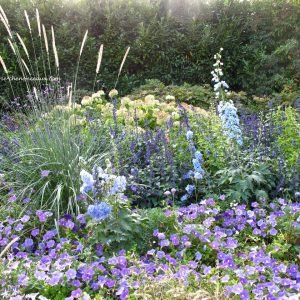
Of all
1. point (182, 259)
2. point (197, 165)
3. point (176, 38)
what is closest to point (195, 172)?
point (197, 165)

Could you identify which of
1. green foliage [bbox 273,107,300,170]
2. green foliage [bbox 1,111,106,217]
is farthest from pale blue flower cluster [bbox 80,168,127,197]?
green foliage [bbox 273,107,300,170]

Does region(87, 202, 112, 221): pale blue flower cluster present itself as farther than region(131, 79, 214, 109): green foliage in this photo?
No

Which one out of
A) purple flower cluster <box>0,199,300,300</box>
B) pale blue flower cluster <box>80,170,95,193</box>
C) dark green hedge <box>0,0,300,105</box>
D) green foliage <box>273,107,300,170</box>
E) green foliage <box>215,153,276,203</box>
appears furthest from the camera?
dark green hedge <box>0,0,300,105</box>

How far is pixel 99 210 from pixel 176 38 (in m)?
6.45

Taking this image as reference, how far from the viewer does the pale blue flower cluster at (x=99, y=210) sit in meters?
2.77

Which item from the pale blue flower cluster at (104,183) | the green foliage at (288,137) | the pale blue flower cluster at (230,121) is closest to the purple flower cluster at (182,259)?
the pale blue flower cluster at (104,183)

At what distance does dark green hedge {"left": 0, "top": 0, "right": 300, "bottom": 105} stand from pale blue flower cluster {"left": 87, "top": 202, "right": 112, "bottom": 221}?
594cm

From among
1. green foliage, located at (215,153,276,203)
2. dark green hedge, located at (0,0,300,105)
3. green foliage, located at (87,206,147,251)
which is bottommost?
green foliage, located at (87,206,147,251)

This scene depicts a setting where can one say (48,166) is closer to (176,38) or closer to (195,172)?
(195,172)

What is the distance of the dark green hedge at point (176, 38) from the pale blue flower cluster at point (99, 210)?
5.94 metres

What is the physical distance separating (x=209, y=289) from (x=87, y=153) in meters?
2.09

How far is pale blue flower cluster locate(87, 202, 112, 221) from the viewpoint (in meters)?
2.77

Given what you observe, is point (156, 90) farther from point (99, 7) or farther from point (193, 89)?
point (99, 7)

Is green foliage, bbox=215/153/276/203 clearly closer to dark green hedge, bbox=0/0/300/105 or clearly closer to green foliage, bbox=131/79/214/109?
green foliage, bbox=131/79/214/109
